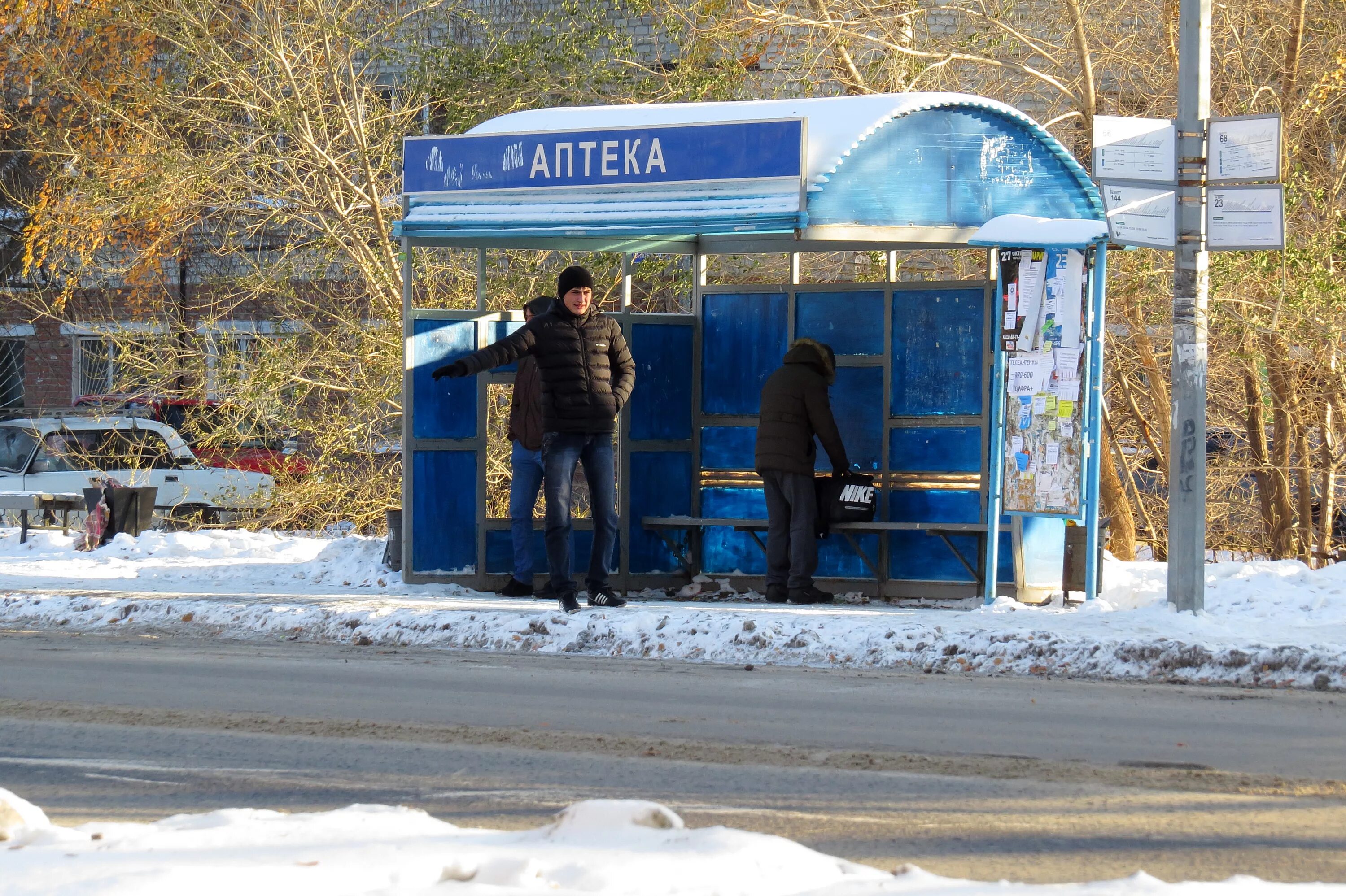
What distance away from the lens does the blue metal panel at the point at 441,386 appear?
11.0m

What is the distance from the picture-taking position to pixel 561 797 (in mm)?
5219

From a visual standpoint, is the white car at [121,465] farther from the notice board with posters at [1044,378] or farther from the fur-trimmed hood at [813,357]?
the notice board with posters at [1044,378]

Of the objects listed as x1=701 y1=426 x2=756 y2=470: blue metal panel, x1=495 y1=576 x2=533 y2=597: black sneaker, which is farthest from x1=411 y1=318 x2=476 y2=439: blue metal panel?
x1=701 y1=426 x2=756 y2=470: blue metal panel

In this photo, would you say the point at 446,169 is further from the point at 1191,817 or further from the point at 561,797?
the point at 1191,817

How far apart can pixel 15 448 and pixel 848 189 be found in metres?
12.5

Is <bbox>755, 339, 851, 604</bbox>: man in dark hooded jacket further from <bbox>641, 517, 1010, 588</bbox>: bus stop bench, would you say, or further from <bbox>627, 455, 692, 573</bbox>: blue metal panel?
<bbox>627, 455, 692, 573</bbox>: blue metal panel

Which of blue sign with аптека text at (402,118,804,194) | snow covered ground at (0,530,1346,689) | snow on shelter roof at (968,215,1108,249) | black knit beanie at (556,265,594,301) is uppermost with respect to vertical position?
blue sign with аптека text at (402,118,804,194)

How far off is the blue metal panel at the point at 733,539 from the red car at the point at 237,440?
5.38 metres

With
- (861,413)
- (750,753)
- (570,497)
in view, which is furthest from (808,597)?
(750,753)

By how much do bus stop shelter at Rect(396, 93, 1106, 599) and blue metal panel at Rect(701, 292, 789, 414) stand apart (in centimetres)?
2

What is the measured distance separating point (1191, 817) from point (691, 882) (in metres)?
1.83

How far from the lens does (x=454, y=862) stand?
13.7 ft

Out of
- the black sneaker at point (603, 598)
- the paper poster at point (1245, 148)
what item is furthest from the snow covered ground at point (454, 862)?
the paper poster at point (1245, 148)

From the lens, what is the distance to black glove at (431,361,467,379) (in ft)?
31.4
